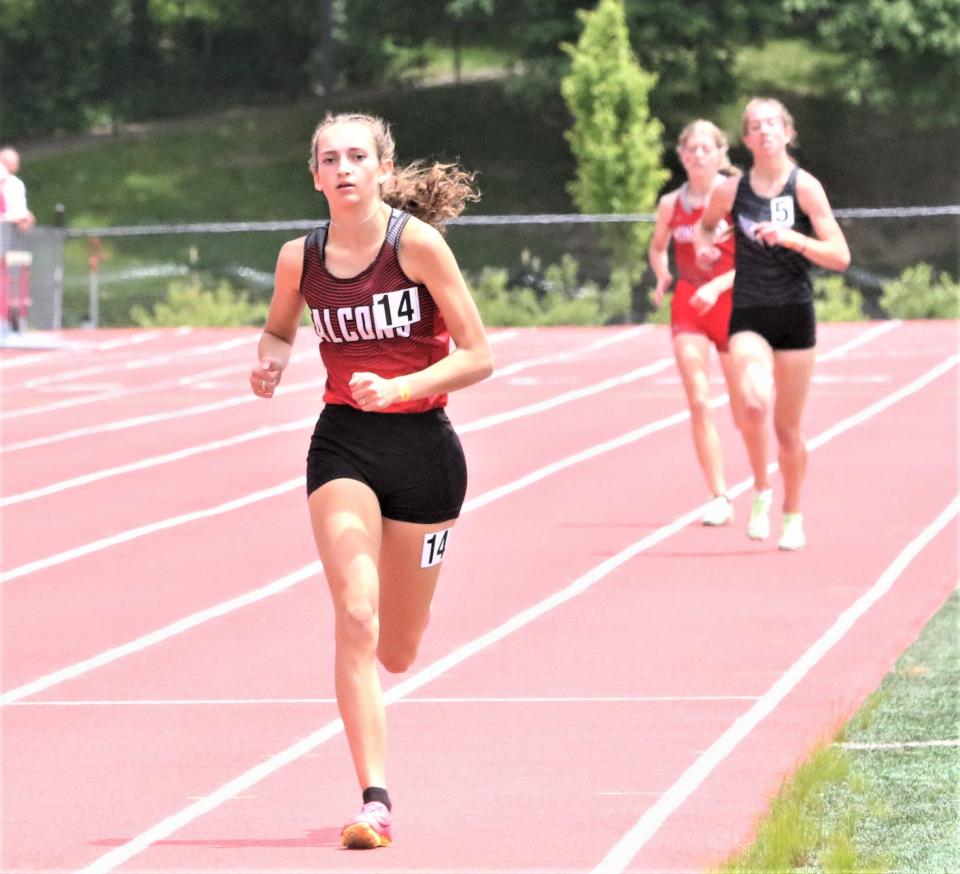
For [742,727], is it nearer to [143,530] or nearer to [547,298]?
[143,530]

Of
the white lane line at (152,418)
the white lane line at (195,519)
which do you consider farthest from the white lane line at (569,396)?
the white lane line at (152,418)

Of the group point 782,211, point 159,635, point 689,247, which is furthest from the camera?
point 689,247

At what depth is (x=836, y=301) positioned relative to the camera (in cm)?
2836

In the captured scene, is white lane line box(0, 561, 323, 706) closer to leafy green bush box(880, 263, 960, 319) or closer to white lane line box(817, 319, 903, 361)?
white lane line box(817, 319, 903, 361)

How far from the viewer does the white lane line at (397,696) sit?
21.2 feet

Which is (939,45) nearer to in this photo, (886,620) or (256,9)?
(256,9)

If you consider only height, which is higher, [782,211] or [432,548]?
[782,211]

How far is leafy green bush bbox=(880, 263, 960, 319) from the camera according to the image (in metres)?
28.6

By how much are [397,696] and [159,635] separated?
5.77 feet

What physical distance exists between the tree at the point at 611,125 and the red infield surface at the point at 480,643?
20.7m

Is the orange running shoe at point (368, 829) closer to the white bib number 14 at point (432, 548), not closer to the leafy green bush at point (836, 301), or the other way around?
the white bib number 14 at point (432, 548)

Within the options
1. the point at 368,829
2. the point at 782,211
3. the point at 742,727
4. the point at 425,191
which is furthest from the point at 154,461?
the point at 368,829

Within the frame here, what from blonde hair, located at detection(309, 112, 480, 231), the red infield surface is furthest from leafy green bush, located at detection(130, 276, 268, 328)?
blonde hair, located at detection(309, 112, 480, 231)

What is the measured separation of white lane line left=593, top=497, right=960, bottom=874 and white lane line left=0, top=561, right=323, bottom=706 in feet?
8.65
